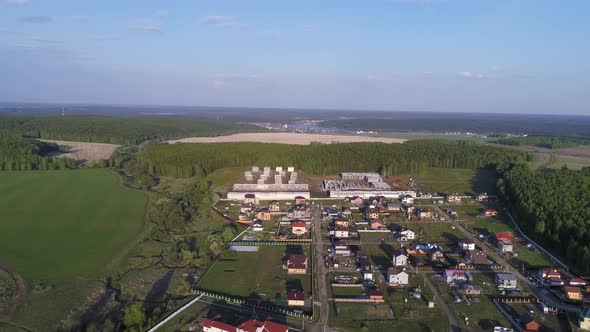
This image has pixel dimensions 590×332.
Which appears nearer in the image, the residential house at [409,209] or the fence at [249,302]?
the fence at [249,302]

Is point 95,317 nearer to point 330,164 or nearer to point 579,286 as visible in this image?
point 579,286

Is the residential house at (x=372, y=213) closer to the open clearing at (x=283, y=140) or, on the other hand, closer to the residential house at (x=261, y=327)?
the residential house at (x=261, y=327)

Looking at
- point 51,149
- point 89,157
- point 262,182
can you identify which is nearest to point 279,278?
point 262,182

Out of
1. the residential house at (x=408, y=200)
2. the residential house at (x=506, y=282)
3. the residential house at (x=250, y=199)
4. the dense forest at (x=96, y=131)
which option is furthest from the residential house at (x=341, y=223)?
the dense forest at (x=96, y=131)

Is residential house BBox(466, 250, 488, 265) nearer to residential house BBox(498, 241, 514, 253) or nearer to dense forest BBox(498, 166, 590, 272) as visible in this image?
residential house BBox(498, 241, 514, 253)

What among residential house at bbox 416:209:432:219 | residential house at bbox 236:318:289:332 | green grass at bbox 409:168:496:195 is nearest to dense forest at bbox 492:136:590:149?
green grass at bbox 409:168:496:195

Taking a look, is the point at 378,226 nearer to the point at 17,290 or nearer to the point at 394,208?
the point at 394,208

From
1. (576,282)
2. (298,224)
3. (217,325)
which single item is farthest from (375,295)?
(576,282)
